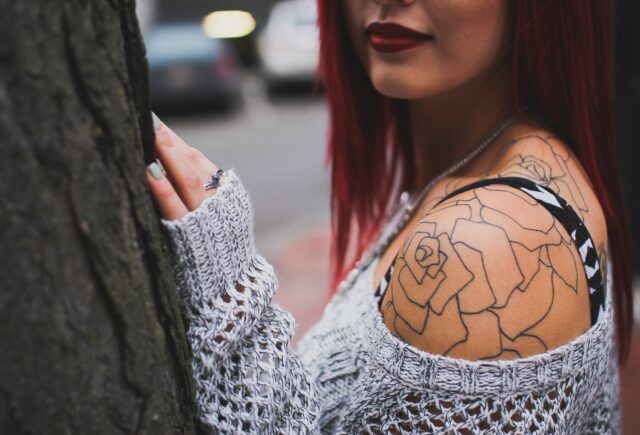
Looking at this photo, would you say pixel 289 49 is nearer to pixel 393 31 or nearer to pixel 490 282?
pixel 393 31

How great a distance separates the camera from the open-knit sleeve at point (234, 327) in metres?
1.04

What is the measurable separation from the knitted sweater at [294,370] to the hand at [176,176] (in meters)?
0.02

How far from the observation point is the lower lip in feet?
4.60

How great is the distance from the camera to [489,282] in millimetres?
1104

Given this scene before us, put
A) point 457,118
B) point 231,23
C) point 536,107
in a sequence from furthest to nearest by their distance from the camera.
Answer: point 231,23 → point 457,118 → point 536,107

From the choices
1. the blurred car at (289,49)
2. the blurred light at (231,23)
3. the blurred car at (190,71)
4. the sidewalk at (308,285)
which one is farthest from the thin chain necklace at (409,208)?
the blurred light at (231,23)

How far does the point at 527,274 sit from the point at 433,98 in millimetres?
699

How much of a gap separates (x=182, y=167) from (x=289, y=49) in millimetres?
12897

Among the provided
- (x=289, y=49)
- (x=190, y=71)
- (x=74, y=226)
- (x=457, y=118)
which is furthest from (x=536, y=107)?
(x=289, y=49)

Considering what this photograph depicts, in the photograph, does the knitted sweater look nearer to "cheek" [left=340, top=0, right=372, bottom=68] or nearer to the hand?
the hand

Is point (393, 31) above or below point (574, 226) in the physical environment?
above

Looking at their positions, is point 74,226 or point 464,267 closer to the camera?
point 74,226

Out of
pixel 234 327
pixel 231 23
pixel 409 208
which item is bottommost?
pixel 231 23

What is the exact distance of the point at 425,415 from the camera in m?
1.16
